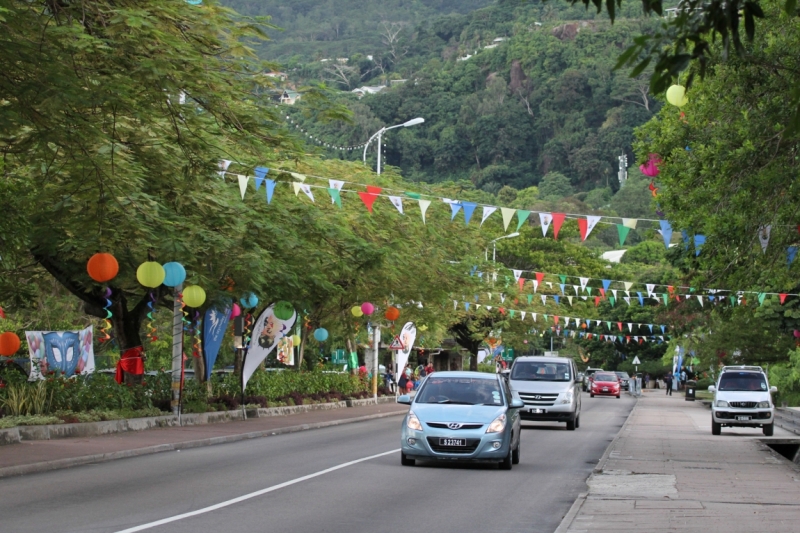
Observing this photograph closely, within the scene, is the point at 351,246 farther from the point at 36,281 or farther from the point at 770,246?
the point at 770,246

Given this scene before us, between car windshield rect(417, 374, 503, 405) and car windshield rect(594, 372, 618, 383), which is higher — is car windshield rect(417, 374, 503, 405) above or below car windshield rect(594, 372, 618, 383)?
above

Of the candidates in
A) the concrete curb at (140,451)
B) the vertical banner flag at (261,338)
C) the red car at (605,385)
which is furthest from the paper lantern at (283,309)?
the red car at (605,385)

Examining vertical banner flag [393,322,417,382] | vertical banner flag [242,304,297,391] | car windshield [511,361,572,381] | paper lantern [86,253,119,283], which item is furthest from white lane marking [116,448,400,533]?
vertical banner flag [393,322,417,382]

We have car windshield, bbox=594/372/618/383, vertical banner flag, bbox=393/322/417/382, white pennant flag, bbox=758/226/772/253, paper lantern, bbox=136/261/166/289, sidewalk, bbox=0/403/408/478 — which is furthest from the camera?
car windshield, bbox=594/372/618/383

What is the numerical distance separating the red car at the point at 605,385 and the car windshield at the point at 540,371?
124ft

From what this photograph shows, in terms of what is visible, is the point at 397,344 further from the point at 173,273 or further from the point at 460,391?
the point at 460,391

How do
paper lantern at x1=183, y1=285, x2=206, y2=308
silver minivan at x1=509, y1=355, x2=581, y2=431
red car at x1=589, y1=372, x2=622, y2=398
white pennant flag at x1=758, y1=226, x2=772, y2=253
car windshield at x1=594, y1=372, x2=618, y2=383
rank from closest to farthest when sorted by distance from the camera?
white pennant flag at x1=758, y1=226, x2=772, y2=253, paper lantern at x1=183, y1=285, x2=206, y2=308, silver minivan at x1=509, y1=355, x2=581, y2=431, red car at x1=589, y1=372, x2=622, y2=398, car windshield at x1=594, y1=372, x2=618, y2=383

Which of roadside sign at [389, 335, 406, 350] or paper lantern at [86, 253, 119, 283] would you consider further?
roadside sign at [389, 335, 406, 350]

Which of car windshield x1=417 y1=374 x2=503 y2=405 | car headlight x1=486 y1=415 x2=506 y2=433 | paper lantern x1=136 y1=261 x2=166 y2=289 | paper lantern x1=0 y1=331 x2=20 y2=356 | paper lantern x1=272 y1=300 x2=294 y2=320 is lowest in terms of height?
car headlight x1=486 y1=415 x2=506 y2=433

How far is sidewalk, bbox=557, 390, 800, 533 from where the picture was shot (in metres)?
11.1

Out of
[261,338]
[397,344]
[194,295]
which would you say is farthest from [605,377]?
[194,295]

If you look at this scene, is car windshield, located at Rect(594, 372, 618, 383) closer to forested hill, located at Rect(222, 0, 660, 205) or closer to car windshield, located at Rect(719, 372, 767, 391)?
car windshield, located at Rect(719, 372, 767, 391)

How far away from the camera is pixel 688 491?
1420 centimetres

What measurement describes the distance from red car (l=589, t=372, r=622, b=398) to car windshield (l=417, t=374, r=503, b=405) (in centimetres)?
5015
